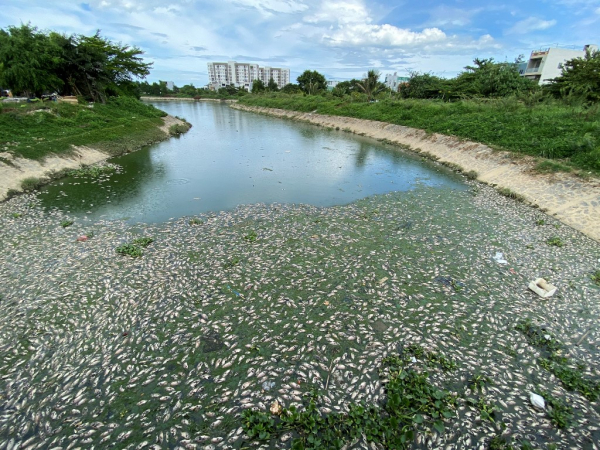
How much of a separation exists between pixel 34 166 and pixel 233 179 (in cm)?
1303

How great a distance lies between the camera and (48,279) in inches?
361

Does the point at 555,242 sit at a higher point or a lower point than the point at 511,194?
lower

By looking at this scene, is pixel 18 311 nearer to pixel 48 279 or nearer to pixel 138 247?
pixel 48 279

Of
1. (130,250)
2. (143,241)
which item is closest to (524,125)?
(143,241)

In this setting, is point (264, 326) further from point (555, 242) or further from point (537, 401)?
point (555, 242)

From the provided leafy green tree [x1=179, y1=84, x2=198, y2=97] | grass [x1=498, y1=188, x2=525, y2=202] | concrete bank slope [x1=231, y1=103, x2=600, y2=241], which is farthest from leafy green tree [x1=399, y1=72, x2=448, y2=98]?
leafy green tree [x1=179, y1=84, x2=198, y2=97]

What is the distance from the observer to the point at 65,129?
27.0 m

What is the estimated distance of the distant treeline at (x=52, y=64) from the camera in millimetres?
33281

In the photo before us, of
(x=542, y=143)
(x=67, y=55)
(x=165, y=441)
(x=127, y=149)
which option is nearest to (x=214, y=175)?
(x=127, y=149)

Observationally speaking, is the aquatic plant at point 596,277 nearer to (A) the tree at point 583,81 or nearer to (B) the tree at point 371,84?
(A) the tree at point 583,81

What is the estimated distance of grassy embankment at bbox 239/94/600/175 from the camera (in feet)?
64.4

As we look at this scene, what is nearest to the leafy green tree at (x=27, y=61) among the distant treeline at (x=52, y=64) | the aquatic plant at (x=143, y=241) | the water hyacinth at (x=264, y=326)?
the distant treeline at (x=52, y=64)

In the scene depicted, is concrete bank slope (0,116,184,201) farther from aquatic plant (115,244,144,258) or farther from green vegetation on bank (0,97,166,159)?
aquatic plant (115,244,144,258)

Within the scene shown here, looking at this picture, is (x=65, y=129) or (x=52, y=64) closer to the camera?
(x=65, y=129)
